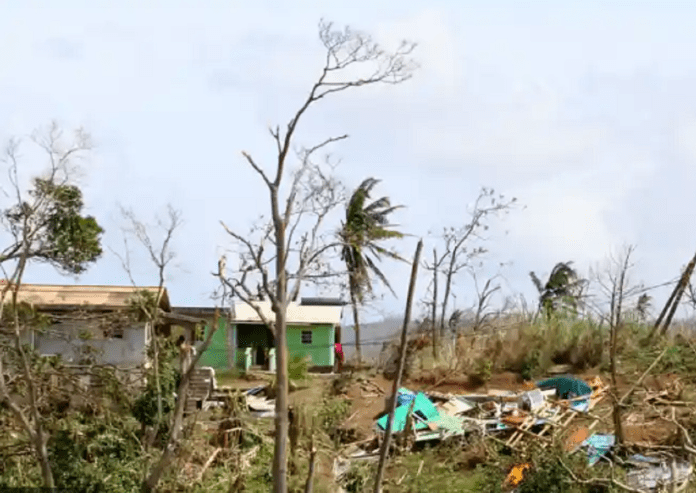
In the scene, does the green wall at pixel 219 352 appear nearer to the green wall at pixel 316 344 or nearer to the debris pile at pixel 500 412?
the green wall at pixel 316 344

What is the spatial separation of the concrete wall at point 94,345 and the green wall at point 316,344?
974cm

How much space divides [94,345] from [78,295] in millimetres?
1187

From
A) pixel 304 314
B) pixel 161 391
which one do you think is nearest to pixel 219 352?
pixel 304 314

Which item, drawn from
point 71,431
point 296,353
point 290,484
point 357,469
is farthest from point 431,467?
point 296,353

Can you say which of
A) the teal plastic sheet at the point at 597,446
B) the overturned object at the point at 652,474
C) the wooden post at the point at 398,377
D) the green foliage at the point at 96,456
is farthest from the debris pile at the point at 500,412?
the wooden post at the point at 398,377

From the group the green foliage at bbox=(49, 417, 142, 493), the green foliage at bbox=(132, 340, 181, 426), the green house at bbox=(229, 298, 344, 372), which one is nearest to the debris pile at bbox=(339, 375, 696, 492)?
the green foliage at bbox=(132, 340, 181, 426)

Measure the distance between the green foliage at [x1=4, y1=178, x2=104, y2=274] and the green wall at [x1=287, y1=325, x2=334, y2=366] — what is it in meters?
9.30

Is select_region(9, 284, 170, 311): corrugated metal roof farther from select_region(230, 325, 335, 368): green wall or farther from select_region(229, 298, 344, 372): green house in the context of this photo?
select_region(229, 298, 344, 372): green house

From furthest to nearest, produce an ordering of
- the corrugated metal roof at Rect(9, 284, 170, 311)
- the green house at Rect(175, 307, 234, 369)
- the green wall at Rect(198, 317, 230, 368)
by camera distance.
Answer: the green wall at Rect(198, 317, 230, 368), the green house at Rect(175, 307, 234, 369), the corrugated metal roof at Rect(9, 284, 170, 311)

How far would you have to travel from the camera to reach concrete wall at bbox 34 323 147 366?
17.3 meters

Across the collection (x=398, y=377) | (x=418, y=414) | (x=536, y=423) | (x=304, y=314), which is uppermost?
(x=304, y=314)

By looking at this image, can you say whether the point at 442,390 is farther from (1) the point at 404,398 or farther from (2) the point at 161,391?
(2) the point at 161,391

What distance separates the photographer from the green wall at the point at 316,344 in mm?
28344

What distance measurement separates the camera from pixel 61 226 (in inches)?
712
